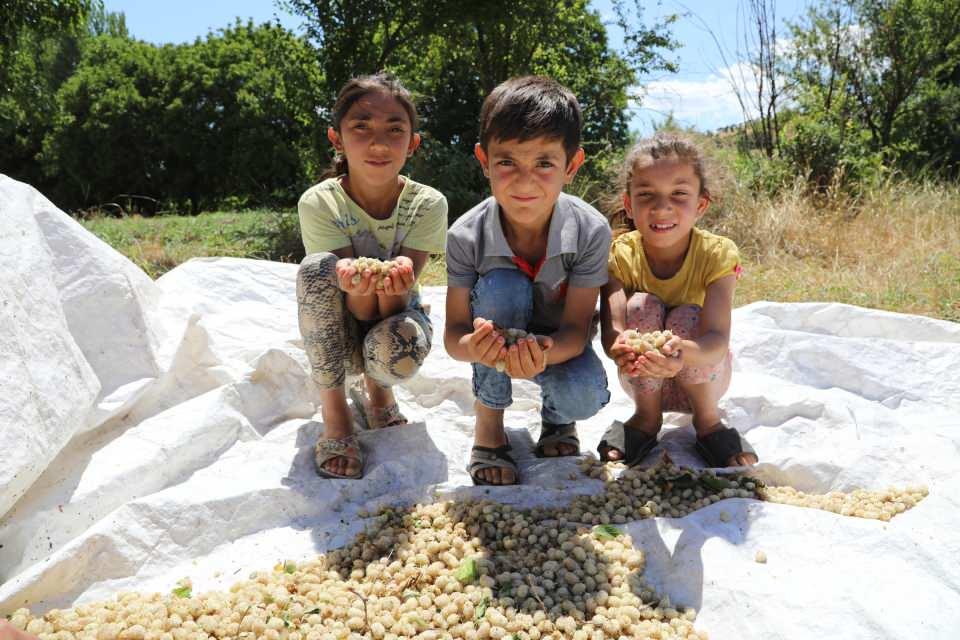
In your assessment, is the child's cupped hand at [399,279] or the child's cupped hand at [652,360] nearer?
the child's cupped hand at [652,360]

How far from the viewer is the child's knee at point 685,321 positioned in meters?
2.13

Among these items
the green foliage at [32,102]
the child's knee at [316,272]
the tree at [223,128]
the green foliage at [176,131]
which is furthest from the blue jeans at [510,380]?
the green foliage at [176,131]

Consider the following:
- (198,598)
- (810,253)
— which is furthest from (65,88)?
(198,598)

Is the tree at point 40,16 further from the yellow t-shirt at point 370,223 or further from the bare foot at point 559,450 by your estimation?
the bare foot at point 559,450

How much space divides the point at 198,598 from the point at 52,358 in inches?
31.2

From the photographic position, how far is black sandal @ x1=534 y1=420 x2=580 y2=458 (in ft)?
7.54

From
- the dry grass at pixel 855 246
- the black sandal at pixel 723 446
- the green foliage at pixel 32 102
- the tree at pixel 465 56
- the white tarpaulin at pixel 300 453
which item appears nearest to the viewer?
the white tarpaulin at pixel 300 453

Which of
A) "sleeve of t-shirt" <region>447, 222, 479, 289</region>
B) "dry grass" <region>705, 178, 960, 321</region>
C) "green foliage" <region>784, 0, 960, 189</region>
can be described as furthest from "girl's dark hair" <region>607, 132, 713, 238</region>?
"green foliage" <region>784, 0, 960, 189</region>

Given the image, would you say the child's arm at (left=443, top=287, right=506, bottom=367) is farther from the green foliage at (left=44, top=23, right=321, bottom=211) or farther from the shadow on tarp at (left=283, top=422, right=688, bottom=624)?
the green foliage at (left=44, top=23, right=321, bottom=211)

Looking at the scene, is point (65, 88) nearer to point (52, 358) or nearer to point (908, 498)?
point (52, 358)

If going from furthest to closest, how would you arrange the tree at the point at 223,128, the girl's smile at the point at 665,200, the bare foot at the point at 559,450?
the tree at the point at 223,128 < the bare foot at the point at 559,450 < the girl's smile at the point at 665,200

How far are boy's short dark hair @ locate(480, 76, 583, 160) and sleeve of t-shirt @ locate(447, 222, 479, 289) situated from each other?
0.28m

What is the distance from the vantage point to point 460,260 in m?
2.11

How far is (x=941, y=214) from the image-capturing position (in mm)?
5129
